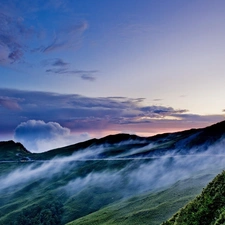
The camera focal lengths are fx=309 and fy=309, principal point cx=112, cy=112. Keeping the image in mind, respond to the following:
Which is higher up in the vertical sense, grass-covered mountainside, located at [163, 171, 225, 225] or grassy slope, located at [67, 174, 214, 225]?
grass-covered mountainside, located at [163, 171, 225, 225]

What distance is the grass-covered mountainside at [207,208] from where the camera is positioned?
2531 cm

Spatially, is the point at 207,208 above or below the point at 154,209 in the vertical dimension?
above

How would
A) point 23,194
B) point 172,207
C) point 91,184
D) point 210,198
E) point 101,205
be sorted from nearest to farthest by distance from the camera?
1. point 210,198
2. point 172,207
3. point 101,205
4. point 91,184
5. point 23,194

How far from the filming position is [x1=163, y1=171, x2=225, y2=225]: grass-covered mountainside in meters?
25.3

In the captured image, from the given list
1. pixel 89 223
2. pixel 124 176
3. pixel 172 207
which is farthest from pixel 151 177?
pixel 172 207

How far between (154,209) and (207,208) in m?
55.2

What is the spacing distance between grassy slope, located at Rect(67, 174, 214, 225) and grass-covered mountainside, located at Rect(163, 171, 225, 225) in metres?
44.9

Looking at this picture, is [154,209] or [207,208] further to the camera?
[154,209]

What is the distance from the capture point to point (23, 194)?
19250 cm

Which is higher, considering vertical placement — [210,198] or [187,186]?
[210,198]

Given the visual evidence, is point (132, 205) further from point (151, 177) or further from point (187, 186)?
point (151, 177)

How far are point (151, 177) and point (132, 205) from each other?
6367 cm

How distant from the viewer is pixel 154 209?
7862 centimetres

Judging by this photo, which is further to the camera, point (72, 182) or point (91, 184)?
point (72, 182)
